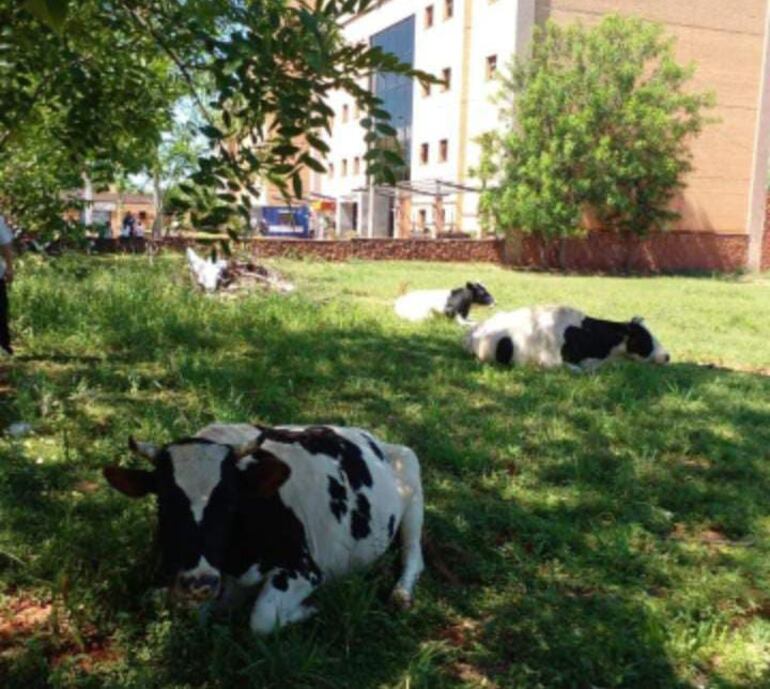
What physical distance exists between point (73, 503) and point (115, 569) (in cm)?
86

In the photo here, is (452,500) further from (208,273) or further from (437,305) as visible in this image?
(208,273)

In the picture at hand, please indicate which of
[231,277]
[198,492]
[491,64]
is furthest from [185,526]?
[491,64]

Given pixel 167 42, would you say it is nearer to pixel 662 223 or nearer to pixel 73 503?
pixel 73 503

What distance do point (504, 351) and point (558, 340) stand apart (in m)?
0.61

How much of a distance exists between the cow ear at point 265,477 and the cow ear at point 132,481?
0.37 meters

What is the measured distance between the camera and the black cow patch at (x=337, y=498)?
395 cm

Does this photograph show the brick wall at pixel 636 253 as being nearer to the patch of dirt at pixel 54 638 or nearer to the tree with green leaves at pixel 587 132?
the tree with green leaves at pixel 587 132

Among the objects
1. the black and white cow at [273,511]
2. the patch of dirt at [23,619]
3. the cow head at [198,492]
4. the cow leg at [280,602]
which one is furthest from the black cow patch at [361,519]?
the patch of dirt at [23,619]

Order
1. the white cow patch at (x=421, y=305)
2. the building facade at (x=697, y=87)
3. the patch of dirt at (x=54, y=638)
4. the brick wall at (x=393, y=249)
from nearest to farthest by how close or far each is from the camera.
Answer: the patch of dirt at (x=54, y=638), the white cow patch at (x=421, y=305), the brick wall at (x=393, y=249), the building facade at (x=697, y=87)

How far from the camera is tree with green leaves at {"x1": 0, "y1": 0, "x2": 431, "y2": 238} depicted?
10.5ft

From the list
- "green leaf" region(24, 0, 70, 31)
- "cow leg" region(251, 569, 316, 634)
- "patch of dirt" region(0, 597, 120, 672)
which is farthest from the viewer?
"cow leg" region(251, 569, 316, 634)

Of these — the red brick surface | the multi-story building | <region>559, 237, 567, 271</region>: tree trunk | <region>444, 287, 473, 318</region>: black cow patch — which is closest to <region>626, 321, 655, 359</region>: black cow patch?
<region>444, 287, 473, 318</region>: black cow patch

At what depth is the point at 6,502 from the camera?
4.44 m

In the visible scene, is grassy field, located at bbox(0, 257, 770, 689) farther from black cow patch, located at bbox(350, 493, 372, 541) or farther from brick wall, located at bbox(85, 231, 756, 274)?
brick wall, located at bbox(85, 231, 756, 274)
